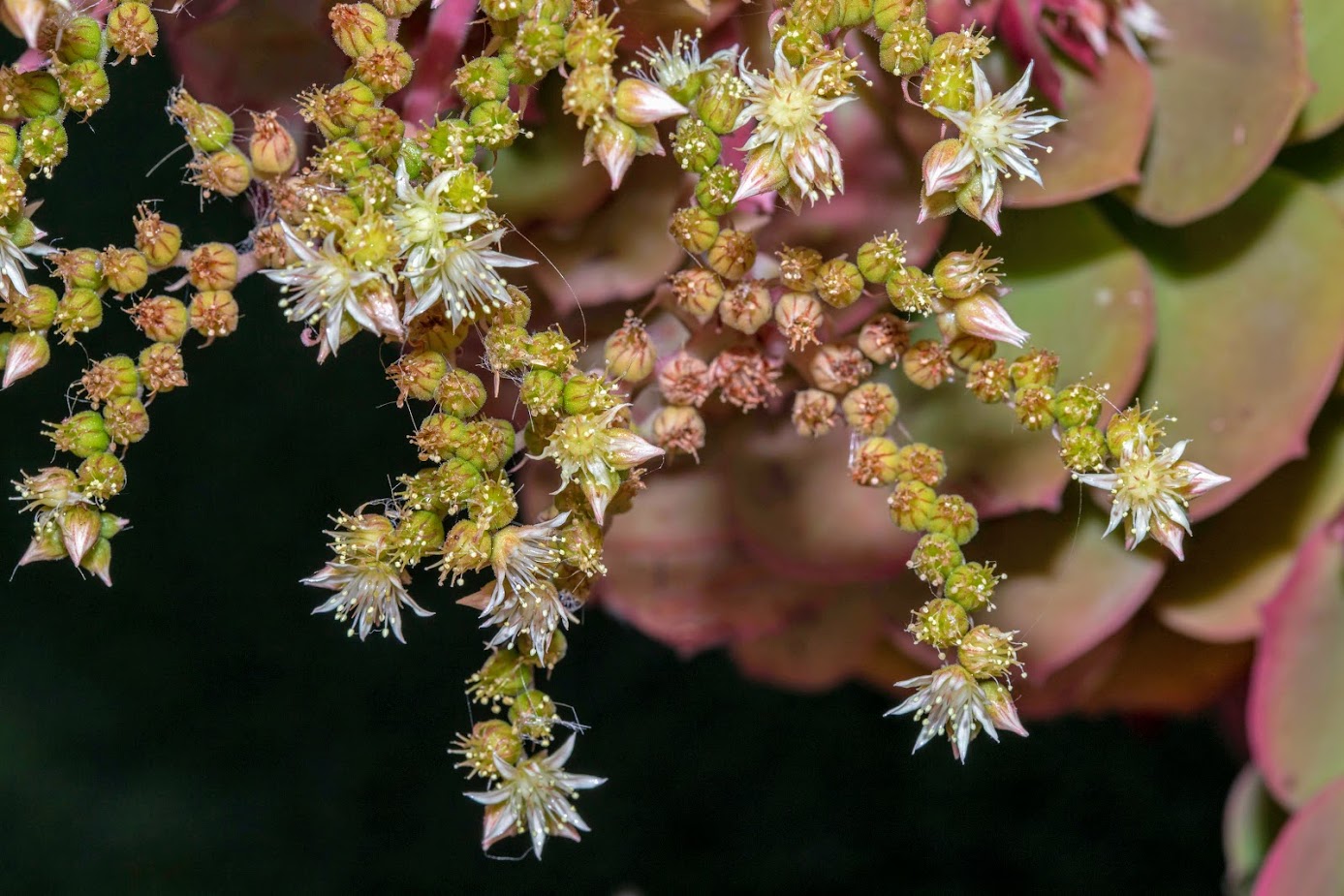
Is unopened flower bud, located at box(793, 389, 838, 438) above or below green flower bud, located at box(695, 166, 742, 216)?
below

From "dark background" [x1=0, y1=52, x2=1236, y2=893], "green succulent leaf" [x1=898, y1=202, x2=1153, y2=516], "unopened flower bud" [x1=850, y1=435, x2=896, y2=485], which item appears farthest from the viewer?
"dark background" [x1=0, y1=52, x2=1236, y2=893]

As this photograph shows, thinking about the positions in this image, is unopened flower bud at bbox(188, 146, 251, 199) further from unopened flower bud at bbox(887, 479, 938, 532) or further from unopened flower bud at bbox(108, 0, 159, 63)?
unopened flower bud at bbox(887, 479, 938, 532)

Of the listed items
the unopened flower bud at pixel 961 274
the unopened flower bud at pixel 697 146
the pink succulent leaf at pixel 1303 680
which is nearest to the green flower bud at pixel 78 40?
the unopened flower bud at pixel 697 146

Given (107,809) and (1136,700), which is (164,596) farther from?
(1136,700)

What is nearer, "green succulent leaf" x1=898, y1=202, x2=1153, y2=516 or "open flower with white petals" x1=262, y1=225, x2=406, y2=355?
"open flower with white petals" x1=262, y1=225, x2=406, y2=355

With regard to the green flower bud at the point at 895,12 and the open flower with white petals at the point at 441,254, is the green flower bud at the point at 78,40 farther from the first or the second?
the green flower bud at the point at 895,12

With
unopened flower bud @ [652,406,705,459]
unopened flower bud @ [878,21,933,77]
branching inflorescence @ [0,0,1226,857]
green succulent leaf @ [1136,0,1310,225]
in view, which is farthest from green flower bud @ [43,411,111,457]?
green succulent leaf @ [1136,0,1310,225]

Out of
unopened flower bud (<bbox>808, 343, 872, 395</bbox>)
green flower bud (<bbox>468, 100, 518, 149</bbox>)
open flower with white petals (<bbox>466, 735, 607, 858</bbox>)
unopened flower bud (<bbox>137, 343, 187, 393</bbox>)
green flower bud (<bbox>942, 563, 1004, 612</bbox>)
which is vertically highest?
green flower bud (<bbox>468, 100, 518, 149</bbox>)
